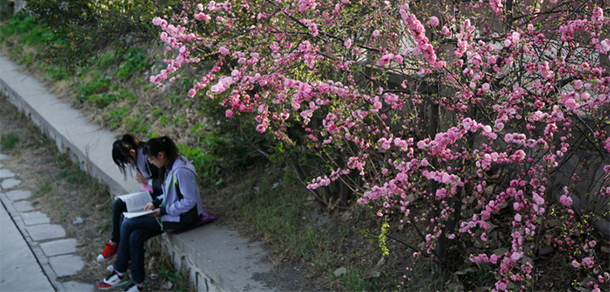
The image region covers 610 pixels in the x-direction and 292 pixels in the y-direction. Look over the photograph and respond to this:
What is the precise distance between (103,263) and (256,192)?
142 centimetres

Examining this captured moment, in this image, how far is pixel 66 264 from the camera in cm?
503

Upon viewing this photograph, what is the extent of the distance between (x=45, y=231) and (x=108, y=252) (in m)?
1.22

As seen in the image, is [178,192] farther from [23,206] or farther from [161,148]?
[23,206]

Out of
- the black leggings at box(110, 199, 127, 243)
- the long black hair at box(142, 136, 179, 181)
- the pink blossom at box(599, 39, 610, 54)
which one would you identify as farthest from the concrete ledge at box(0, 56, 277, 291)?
the pink blossom at box(599, 39, 610, 54)

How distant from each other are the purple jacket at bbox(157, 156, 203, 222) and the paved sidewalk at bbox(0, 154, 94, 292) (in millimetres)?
899

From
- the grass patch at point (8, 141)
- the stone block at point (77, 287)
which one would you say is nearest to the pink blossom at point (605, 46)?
the stone block at point (77, 287)

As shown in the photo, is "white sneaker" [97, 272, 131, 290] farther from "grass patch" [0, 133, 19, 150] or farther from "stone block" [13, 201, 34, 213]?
"grass patch" [0, 133, 19, 150]

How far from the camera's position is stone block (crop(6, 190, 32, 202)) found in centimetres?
652

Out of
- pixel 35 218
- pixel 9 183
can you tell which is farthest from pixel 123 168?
pixel 9 183

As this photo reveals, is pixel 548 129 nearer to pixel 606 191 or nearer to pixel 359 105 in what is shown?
pixel 606 191

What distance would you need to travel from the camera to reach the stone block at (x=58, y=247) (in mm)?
5246

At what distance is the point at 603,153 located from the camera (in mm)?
2693

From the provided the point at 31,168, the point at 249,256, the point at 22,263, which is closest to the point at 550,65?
the point at 249,256

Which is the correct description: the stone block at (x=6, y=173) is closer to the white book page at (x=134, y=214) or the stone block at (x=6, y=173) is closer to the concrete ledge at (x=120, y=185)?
the concrete ledge at (x=120, y=185)
